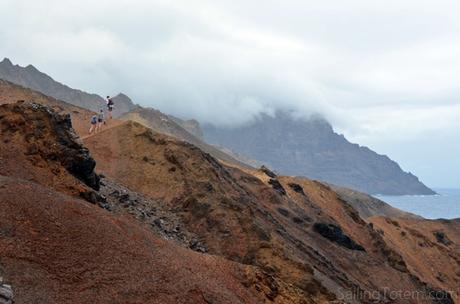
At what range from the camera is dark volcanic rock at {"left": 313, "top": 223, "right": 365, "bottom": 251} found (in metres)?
46.4

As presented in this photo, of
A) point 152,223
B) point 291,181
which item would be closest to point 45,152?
point 152,223

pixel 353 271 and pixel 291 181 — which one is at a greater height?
pixel 291 181

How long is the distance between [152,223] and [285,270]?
26.0 ft

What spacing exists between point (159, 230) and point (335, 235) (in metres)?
23.2

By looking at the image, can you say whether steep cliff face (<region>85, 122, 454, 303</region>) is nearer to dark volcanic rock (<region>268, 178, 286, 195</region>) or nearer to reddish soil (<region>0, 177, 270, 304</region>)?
dark volcanic rock (<region>268, 178, 286, 195</region>)

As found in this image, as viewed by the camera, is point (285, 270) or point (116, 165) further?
point (116, 165)

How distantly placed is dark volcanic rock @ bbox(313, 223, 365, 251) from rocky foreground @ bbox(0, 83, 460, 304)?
0.12 meters

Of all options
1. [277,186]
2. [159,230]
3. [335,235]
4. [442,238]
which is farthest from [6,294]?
[442,238]

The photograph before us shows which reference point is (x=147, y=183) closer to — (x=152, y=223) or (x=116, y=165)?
(x=116, y=165)

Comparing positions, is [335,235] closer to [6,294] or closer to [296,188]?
[296,188]

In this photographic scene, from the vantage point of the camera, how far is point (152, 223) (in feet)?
94.1

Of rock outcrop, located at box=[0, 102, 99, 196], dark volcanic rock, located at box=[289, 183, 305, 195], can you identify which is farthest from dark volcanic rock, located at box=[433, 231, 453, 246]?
rock outcrop, located at box=[0, 102, 99, 196]

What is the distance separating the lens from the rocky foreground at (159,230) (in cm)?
1783

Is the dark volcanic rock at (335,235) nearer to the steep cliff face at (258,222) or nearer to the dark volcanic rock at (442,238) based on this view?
the steep cliff face at (258,222)
